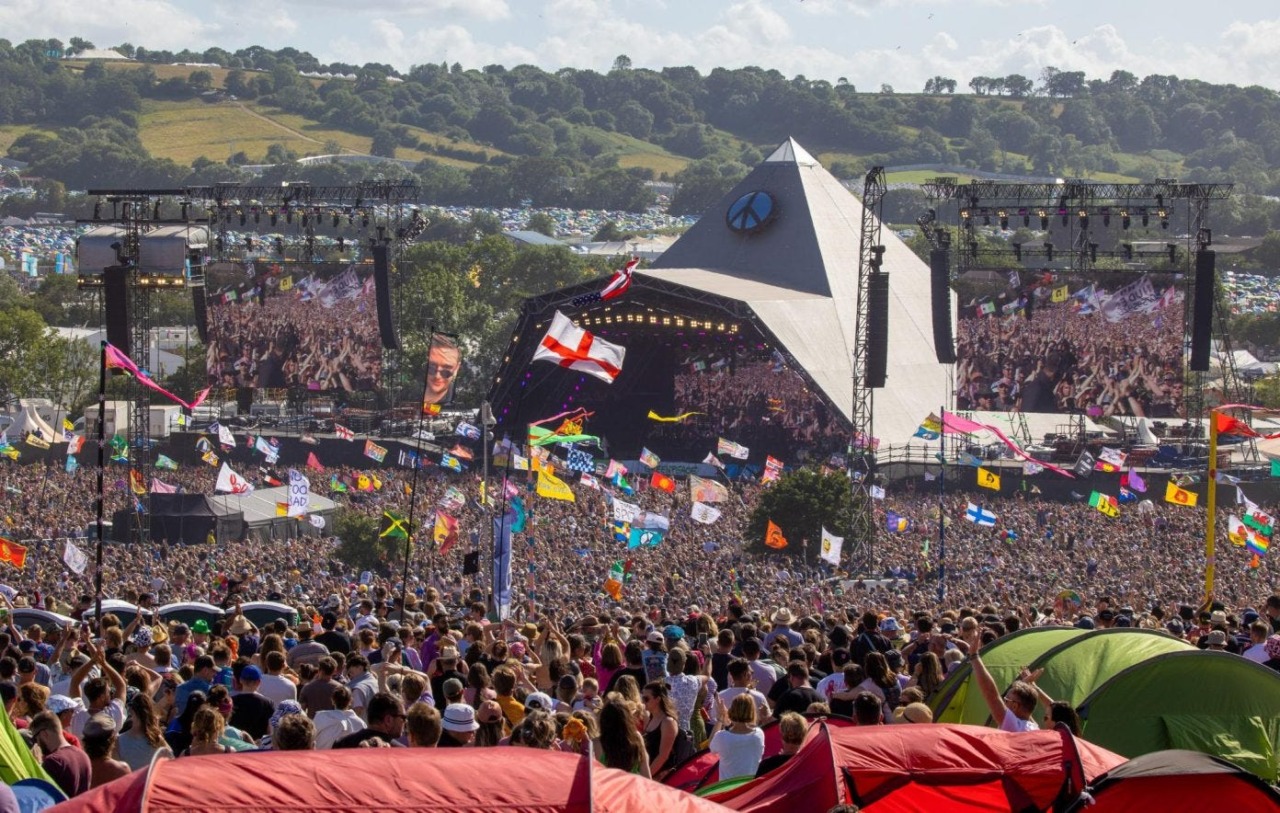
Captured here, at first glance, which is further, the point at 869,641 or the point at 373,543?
the point at 373,543

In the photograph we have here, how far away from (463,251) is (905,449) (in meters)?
53.3

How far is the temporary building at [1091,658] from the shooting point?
10.8 meters

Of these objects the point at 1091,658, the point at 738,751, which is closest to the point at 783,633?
the point at 1091,658

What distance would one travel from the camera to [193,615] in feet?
62.4

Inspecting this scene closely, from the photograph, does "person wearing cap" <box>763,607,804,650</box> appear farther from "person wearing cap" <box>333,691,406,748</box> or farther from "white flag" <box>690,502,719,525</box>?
"white flag" <box>690,502,719,525</box>

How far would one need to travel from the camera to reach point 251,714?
33.0 feet

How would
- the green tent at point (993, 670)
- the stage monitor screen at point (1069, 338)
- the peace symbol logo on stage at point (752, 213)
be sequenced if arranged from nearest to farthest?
the green tent at point (993, 670)
the stage monitor screen at point (1069, 338)
the peace symbol logo on stage at point (752, 213)

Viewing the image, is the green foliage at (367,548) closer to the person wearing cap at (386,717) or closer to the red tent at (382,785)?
the person wearing cap at (386,717)

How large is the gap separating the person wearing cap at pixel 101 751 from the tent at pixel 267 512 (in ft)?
109

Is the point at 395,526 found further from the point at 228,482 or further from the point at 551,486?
the point at 228,482

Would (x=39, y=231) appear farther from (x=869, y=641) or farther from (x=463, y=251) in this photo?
(x=869, y=641)

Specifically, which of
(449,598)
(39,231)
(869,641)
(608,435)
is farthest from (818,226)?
(39,231)

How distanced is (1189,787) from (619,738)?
86.6 inches

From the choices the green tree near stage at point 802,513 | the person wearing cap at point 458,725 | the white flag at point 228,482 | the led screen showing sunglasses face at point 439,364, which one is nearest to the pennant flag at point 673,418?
the green tree near stage at point 802,513
